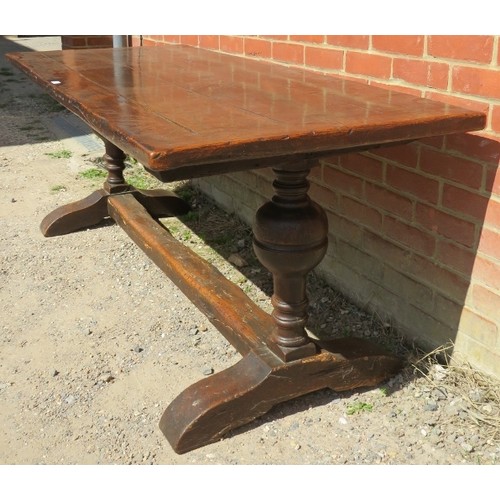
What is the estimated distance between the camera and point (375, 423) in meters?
2.18

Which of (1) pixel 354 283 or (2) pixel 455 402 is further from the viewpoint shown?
(1) pixel 354 283

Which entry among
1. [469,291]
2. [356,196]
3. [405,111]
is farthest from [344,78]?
[469,291]

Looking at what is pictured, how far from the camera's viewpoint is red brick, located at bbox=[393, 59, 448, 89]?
2205 mm

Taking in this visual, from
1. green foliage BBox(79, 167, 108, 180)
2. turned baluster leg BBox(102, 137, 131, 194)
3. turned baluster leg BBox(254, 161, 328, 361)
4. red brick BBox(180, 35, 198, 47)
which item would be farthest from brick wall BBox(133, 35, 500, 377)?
green foliage BBox(79, 167, 108, 180)

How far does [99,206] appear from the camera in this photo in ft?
12.4

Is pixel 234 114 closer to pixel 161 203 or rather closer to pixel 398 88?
pixel 398 88

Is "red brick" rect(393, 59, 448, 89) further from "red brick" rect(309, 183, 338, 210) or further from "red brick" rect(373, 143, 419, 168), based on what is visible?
"red brick" rect(309, 183, 338, 210)

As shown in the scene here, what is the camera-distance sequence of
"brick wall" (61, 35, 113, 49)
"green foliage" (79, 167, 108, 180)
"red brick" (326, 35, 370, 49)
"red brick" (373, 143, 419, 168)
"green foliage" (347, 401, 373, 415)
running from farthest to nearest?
"brick wall" (61, 35, 113, 49)
"green foliage" (79, 167, 108, 180)
"red brick" (326, 35, 370, 49)
"red brick" (373, 143, 419, 168)
"green foliage" (347, 401, 373, 415)

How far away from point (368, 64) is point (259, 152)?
102cm

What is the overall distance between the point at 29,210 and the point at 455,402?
2.82 meters

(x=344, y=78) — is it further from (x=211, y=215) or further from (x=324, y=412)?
(x=211, y=215)

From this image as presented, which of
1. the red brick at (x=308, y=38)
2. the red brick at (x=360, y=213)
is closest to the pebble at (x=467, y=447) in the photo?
the red brick at (x=360, y=213)

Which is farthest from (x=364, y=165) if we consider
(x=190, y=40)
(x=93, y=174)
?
(x=93, y=174)

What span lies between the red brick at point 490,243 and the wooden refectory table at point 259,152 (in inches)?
13.8
